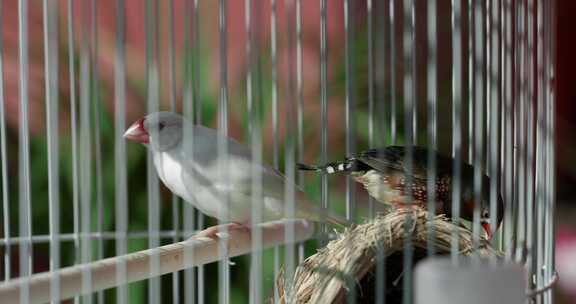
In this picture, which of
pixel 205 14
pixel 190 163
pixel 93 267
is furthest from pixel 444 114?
pixel 93 267

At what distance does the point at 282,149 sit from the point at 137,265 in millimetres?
909

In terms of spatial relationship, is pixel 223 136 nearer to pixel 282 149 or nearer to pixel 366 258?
pixel 366 258

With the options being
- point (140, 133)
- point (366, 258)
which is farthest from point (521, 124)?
point (140, 133)

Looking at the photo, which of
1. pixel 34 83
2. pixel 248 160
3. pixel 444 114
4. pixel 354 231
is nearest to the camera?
pixel 354 231

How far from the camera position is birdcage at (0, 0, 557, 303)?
47 centimetres

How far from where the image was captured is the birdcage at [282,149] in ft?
1.55

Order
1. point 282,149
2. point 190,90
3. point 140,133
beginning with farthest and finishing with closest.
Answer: point 282,149, point 140,133, point 190,90

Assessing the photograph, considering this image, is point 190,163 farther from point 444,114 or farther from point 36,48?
point 36,48

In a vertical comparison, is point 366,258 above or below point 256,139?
below

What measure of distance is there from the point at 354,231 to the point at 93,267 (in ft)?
0.75

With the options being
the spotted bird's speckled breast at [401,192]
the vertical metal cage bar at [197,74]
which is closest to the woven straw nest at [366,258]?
the vertical metal cage bar at [197,74]

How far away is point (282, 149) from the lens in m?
1.47

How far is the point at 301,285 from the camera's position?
2.16 ft

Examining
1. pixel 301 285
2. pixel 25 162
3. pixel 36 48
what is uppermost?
pixel 36 48
